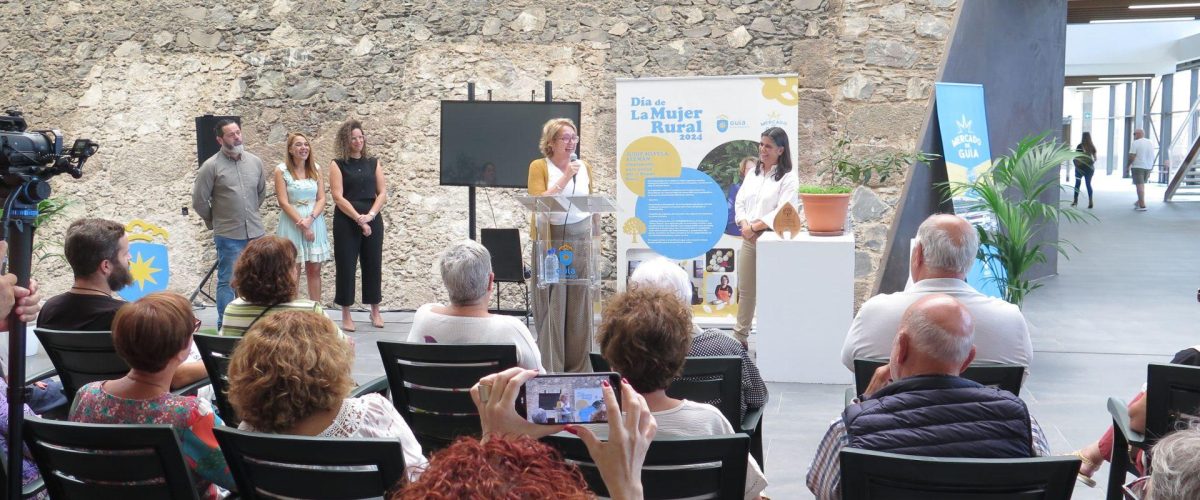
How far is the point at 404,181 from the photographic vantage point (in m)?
8.03

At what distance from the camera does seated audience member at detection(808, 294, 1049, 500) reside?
214 centimetres

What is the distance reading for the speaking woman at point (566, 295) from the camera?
5.16 m

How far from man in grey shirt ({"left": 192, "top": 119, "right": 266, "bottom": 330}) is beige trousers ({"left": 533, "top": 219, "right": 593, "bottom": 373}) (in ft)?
8.82

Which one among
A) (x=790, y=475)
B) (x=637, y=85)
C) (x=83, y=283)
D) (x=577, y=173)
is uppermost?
(x=637, y=85)

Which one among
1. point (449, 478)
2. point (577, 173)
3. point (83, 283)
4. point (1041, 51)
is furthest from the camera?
point (1041, 51)

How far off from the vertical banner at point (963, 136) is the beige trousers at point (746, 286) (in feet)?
4.63

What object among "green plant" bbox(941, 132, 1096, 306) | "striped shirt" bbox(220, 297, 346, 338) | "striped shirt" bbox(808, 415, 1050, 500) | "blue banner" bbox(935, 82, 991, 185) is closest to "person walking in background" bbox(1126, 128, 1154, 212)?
"blue banner" bbox(935, 82, 991, 185)

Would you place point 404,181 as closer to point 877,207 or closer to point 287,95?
point 287,95

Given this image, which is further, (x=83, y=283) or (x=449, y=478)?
(x=83, y=283)

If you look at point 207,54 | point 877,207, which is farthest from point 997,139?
point 207,54

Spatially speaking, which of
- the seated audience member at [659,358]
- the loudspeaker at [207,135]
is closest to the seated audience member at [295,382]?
the seated audience member at [659,358]

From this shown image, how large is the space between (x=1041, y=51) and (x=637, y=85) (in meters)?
4.01

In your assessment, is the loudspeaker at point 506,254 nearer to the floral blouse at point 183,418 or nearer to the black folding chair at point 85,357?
the black folding chair at point 85,357

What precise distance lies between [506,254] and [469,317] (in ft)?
11.6
